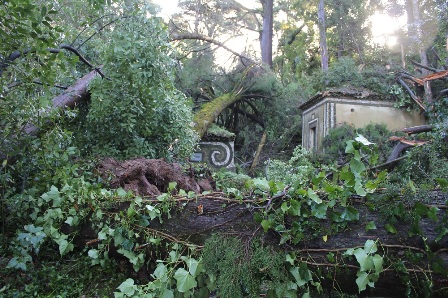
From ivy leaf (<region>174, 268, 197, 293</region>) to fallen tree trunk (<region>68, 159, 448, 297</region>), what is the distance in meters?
0.45

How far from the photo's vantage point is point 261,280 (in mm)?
2555

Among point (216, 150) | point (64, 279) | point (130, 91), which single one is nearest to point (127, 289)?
point (64, 279)

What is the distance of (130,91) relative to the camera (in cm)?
572

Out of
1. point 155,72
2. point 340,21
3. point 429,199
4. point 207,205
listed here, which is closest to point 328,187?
point 429,199

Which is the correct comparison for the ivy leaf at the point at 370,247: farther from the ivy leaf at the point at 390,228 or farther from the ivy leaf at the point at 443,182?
the ivy leaf at the point at 443,182

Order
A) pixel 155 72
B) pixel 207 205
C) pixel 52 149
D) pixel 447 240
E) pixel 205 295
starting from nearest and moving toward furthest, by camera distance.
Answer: pixel 447 240 < pixel 205 295 < pixel 207 205 < pixel 52 149 < pixel 155 72

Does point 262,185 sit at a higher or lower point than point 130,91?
lower

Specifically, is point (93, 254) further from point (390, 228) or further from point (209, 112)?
point (209, 112)

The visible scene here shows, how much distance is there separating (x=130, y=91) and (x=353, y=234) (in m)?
4.16

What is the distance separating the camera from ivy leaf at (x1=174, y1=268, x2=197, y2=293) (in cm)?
240

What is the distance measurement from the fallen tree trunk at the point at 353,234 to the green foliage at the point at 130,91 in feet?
9.65

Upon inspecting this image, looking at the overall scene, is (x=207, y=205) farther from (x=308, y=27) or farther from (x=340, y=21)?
(x=308, y=27)

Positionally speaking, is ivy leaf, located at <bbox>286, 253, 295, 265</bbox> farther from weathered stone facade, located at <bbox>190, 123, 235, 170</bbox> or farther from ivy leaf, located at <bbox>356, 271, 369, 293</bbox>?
weathered stone facade, located at <bbox>190, 123, 235, 170</bbox>

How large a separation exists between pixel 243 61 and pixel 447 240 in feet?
49.6
